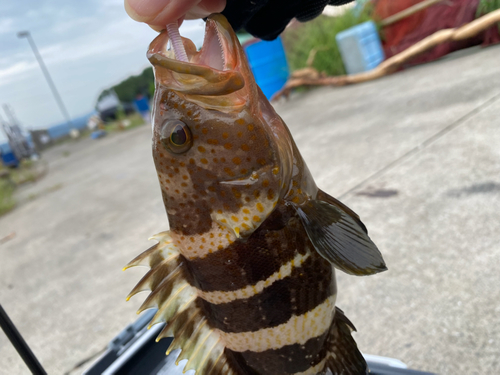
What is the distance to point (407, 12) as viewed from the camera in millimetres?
6613

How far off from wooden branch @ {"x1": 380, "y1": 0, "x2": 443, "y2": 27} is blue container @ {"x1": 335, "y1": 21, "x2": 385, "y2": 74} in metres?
0.32

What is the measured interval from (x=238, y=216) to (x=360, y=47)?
6.67 m

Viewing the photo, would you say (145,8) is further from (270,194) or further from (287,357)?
(287,357)

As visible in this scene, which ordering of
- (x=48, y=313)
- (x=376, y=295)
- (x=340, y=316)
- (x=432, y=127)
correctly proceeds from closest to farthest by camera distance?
(x=340, y=316) < (x=376, y=295) < (x=48, y=313) < (x=432, y=127)

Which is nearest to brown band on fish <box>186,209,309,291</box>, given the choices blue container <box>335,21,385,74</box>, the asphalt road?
the asphalt road

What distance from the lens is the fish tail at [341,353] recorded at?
3.11 ft

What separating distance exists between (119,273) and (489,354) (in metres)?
2.54

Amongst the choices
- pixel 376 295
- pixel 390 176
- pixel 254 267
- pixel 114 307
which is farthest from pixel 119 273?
pixel 254 267

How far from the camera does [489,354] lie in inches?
55.1

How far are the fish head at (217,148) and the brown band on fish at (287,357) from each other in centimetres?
30

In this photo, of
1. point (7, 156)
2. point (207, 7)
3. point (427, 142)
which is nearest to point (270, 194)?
point (207, 7)

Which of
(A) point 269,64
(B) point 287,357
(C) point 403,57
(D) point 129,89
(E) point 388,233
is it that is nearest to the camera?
(B) point 287,357

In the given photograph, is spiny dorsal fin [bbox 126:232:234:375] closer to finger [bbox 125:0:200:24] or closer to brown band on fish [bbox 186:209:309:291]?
brown band on fish [bbox 186:209:309:291]

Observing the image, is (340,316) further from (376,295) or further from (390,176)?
(390,176)
